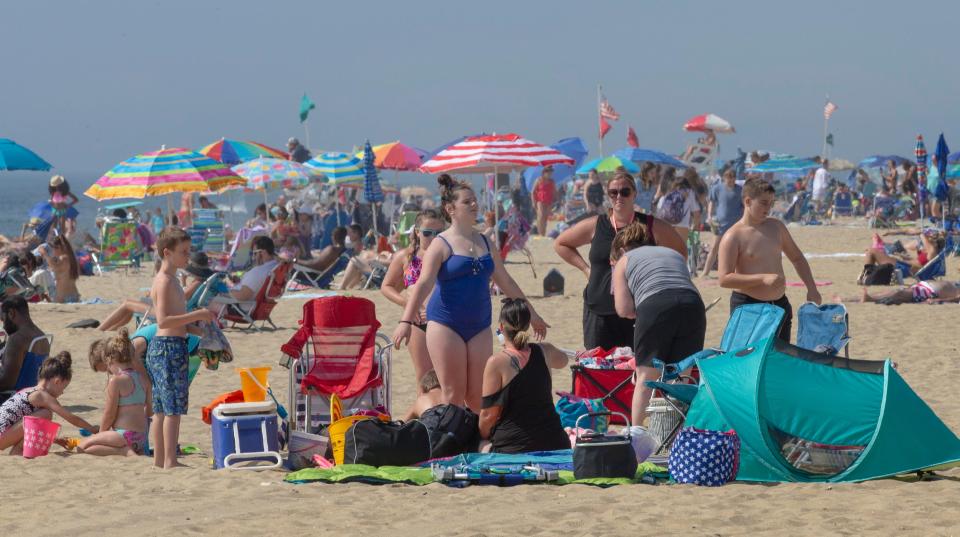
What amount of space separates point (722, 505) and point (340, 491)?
5.25ft

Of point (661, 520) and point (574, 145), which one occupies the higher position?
point (574, 145)

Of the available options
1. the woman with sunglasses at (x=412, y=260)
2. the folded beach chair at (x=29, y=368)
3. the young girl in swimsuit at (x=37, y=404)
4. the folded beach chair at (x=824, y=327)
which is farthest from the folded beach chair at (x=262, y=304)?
the folded beach chair at (x=824, y=327)

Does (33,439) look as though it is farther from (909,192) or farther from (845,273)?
(909,192)

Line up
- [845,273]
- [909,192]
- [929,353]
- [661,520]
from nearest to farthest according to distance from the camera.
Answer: [661,520], [929,353], [845,273], [909,192]

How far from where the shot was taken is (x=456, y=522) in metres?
4.91

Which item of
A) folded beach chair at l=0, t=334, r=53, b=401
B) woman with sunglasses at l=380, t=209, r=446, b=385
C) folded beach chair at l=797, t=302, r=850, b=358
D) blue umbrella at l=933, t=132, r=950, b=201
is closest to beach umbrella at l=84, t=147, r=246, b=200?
folded beach chair at l=0, t=334, r=53, b=401

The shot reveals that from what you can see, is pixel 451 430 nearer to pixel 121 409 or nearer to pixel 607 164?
pixel 121 409

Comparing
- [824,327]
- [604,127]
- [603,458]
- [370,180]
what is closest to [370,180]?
[370,180]

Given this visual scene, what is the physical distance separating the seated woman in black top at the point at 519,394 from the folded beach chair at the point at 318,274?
9.31 m

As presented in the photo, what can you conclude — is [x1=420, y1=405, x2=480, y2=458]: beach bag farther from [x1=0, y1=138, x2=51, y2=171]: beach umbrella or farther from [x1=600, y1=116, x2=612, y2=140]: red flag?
[x1=600, y1=116, x2=612, y2=140]: red flag

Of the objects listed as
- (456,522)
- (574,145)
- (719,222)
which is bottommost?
(456,522)

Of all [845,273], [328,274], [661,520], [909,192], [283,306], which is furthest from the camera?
[909,192]

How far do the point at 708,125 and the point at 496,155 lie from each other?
1459 cm

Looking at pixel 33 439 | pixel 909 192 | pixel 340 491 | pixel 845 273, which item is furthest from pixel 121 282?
pixel 909 192
